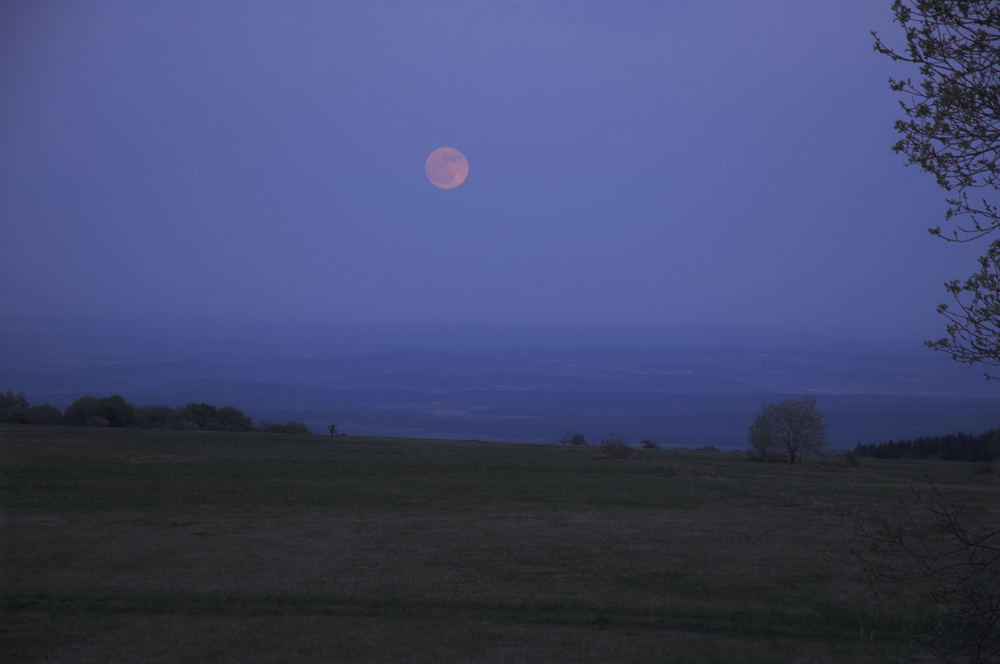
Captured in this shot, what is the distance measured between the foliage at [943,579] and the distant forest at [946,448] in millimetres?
36000

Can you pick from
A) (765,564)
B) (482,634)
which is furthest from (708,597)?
(482,634)

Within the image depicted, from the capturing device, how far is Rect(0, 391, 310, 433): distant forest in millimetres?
48500

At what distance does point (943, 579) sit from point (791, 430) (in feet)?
124

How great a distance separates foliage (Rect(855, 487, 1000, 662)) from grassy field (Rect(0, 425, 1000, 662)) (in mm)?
820

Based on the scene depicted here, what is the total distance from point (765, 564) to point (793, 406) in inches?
1304

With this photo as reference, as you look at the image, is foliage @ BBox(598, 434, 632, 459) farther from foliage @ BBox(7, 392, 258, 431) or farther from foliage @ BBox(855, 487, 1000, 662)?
foliage @ BBox(7, 392, 258, 431)

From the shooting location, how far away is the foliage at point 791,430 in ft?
143

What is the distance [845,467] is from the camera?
4100cm

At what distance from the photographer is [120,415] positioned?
51.2m

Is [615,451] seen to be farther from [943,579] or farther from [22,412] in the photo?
[22,412]

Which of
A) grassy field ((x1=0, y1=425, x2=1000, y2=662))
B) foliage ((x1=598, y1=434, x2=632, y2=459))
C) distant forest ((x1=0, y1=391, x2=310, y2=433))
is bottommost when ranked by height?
grassy field ((x1=0, y1=425, x2=1000, y2=662))

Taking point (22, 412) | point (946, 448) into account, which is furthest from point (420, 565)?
point (946, 448)

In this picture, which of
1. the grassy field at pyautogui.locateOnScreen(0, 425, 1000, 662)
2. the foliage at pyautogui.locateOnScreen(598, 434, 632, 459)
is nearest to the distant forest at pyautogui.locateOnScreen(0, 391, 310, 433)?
the grassy field at pyautogui.locateOnScreen(0, 425, 1000, 662)

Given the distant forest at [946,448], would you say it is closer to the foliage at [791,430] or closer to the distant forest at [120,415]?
the foliage at [791,430]
